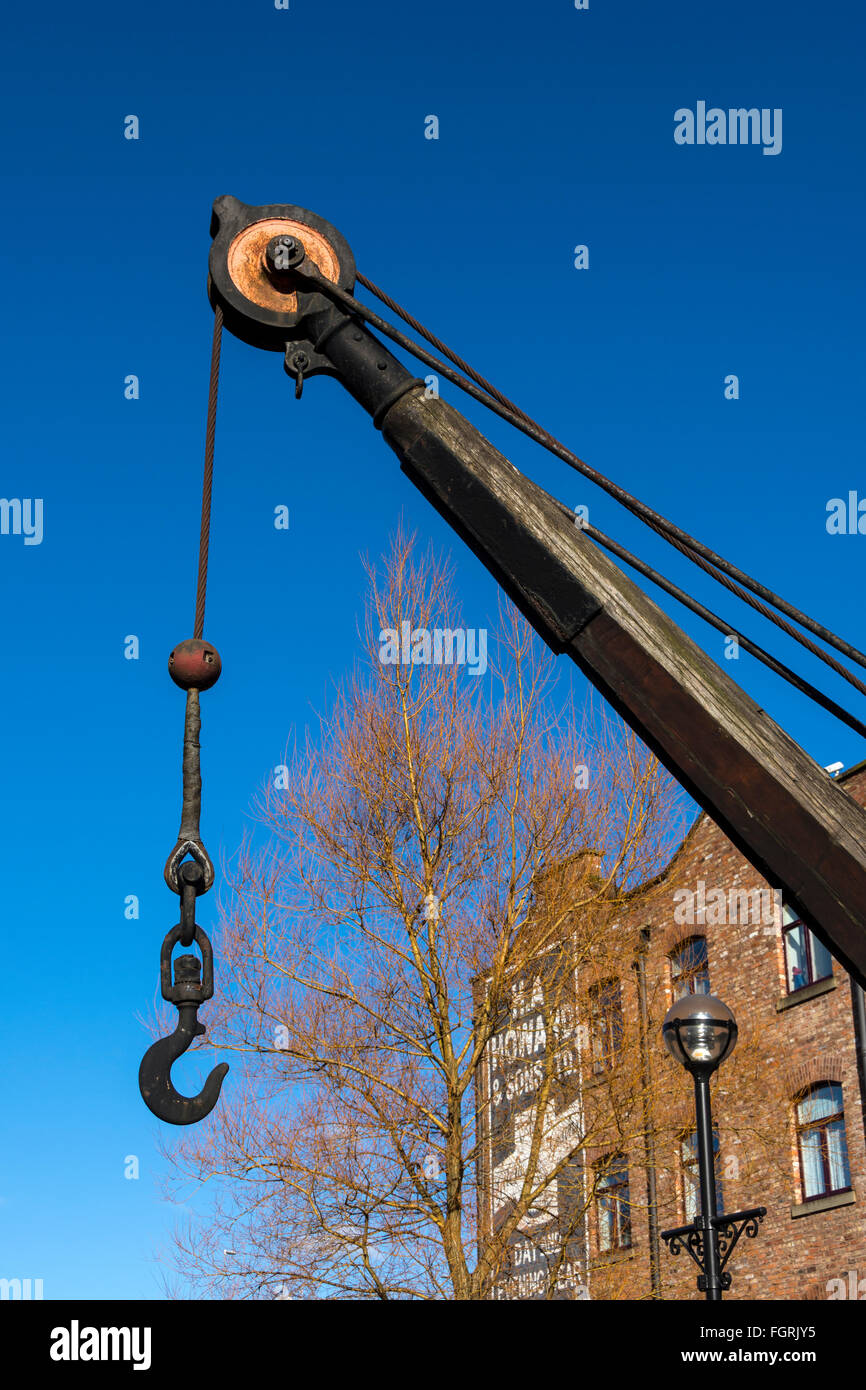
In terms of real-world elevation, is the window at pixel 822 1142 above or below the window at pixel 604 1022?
below

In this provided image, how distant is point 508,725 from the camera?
1398 centimetres

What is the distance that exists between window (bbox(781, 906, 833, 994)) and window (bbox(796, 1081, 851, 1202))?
55.5 inches

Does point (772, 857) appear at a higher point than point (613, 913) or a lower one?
lower

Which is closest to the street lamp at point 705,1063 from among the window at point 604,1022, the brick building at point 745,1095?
the window at point 604,1022

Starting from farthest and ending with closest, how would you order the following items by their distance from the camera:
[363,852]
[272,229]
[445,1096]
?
1. [363,852]
2. [445,1096]
3. [272,229]

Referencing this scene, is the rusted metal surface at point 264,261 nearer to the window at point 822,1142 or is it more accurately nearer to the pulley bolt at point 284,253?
the pulley bolt at point 284,253

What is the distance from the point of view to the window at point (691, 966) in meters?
17.9

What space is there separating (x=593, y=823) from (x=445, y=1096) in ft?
11.2

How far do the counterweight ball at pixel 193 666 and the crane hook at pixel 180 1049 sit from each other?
0.57 meters

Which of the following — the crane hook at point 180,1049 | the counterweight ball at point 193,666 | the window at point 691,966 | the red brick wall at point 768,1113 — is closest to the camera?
the crane hook at point 180,1049
